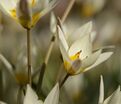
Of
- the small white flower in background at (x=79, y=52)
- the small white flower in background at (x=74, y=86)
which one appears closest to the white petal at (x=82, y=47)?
the small white flower in background at (x=79, y=52)

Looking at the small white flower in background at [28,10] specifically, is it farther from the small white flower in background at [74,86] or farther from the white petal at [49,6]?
the small white flower in background at [74,86]

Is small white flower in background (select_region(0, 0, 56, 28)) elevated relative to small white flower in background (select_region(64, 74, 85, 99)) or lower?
elevated

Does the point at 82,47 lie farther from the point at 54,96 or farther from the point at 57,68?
the point at 57,68

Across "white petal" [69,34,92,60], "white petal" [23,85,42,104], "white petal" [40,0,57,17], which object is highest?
"white petal" [40,0,57,17]

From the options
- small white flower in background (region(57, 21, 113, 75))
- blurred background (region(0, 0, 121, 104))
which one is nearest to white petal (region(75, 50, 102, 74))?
small white flower in background (region(57, 21, 113, 75))

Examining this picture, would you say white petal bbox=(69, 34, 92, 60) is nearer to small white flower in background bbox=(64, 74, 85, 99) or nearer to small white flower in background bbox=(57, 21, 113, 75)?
small white flower in background bbox=(57, 21, 113, 75)

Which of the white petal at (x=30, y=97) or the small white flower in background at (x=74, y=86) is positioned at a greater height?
the white petal at (x=30, y=97)

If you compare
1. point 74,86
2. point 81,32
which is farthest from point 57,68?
point 81,32

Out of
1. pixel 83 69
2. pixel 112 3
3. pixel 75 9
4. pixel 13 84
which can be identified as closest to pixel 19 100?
pixel 83 69
